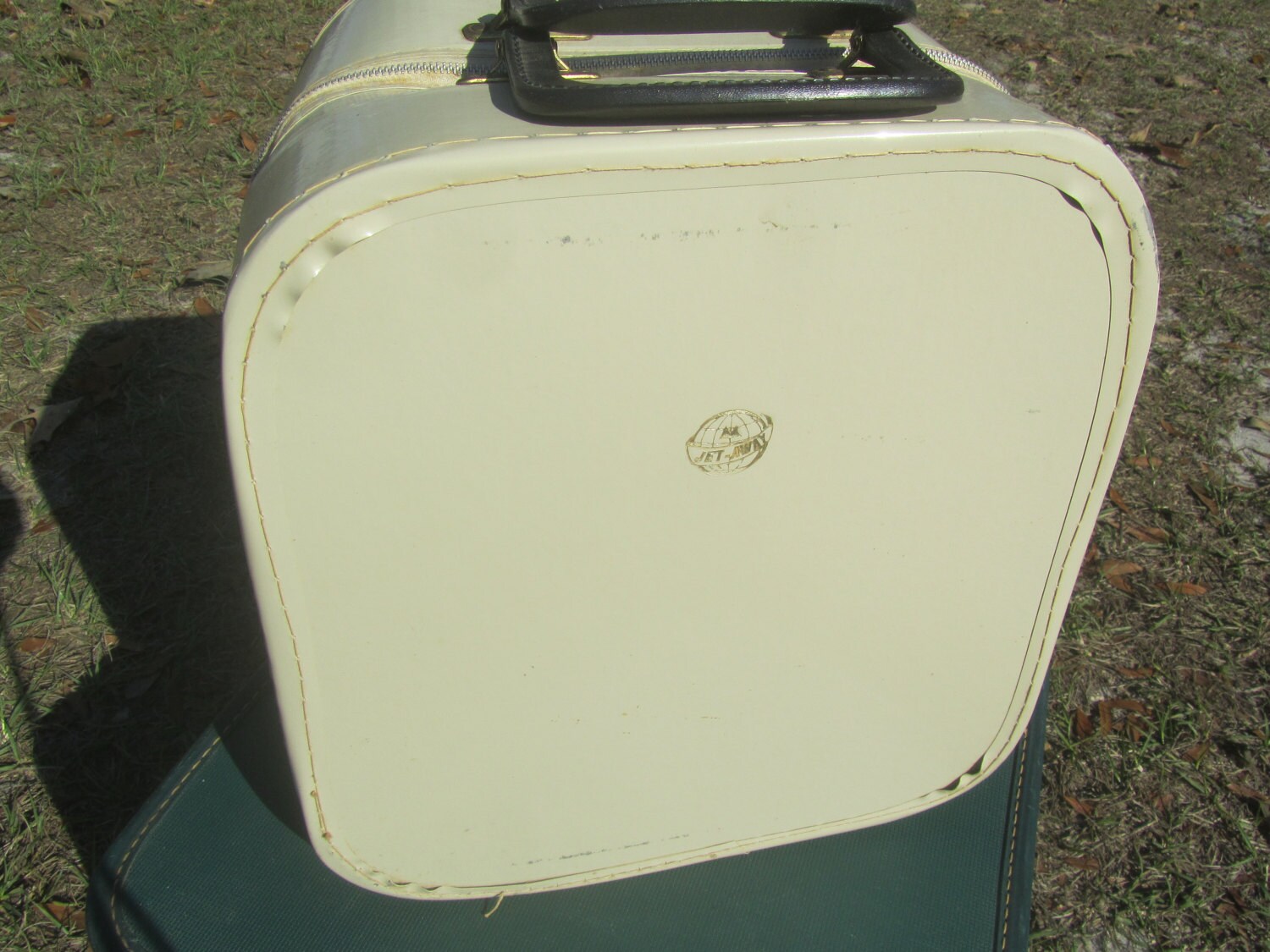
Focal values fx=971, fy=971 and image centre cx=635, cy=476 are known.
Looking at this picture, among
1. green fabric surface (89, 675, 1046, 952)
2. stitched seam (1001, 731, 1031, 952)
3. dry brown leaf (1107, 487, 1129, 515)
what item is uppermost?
green fabric surface (89, 675, 1046, 952)

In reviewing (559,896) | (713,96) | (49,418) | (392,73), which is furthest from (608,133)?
(49,418)

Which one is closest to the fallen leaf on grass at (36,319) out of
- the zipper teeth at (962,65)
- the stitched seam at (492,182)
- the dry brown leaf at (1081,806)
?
the stitched seam at (492,182)

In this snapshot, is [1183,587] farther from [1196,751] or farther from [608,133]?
[608,133]

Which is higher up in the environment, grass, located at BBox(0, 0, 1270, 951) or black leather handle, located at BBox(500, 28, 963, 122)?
black leather handle, located at BBox(500, 28, 963, 122)

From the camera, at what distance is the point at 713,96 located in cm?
85

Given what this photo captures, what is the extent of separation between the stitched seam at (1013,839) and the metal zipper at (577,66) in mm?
1054

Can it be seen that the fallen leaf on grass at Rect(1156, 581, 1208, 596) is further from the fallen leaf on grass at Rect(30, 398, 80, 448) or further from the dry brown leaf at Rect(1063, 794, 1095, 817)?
the fallen leaf on grass at Rect(30, 398, 80, 448)

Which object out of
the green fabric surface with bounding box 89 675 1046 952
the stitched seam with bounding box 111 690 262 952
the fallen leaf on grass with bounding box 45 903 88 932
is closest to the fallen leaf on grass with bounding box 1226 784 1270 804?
the green fabric surface with bounding box 89 675 1046 952

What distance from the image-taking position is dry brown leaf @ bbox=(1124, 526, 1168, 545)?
228cm

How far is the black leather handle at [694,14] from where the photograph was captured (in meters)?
0.90

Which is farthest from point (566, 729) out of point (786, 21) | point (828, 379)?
point (786, 21)

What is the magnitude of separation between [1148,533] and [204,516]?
218 centimetres

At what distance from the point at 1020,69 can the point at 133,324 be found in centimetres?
357

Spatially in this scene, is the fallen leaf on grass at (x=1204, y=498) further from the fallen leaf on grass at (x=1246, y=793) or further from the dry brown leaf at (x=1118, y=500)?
the fallen leaf on grass at (x=1246, y=793)
